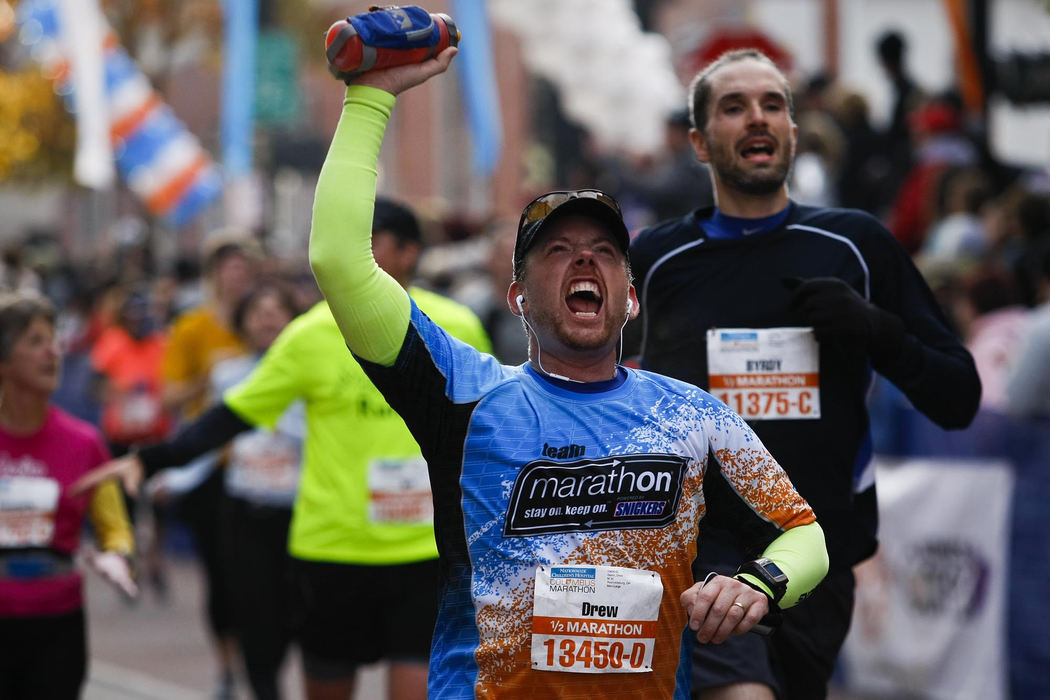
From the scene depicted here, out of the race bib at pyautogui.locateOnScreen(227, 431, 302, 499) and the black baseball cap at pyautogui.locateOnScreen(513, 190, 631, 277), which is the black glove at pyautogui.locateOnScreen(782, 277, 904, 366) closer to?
the black baseball cap at pyautogui.locateOnScreen(513, 190, 631, 277)

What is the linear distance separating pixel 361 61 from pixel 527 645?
1.16 m

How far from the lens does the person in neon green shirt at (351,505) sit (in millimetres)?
5867

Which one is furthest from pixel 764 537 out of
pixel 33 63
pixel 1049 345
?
pixel 33 63

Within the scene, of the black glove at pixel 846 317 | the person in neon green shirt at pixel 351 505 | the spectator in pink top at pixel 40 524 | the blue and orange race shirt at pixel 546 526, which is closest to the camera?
the blue and orange race shirt at pixel 546 526

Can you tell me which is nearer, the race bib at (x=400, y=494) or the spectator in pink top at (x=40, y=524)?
the spectator in pink top at (x=40, y=524)

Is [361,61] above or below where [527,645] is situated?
above

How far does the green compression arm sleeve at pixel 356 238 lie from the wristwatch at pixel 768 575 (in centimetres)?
79

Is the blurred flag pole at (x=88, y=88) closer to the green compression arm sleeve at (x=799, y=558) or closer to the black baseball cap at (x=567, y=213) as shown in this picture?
the black baseball cap at (x=567, y=213)

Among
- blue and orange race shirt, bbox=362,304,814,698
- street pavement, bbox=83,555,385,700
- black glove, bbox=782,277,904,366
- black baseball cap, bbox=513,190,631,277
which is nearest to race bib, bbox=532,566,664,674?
blue and orange race shirt, bbox=362,304,814,698

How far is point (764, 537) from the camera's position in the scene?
3451 millimetres

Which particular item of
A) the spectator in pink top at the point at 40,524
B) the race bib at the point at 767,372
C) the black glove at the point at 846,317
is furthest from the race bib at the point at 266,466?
the black glove at the point at 846,317

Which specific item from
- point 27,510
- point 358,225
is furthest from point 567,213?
point 27,510

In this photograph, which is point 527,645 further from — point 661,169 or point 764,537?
point 661,169

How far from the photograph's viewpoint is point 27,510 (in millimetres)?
5703
